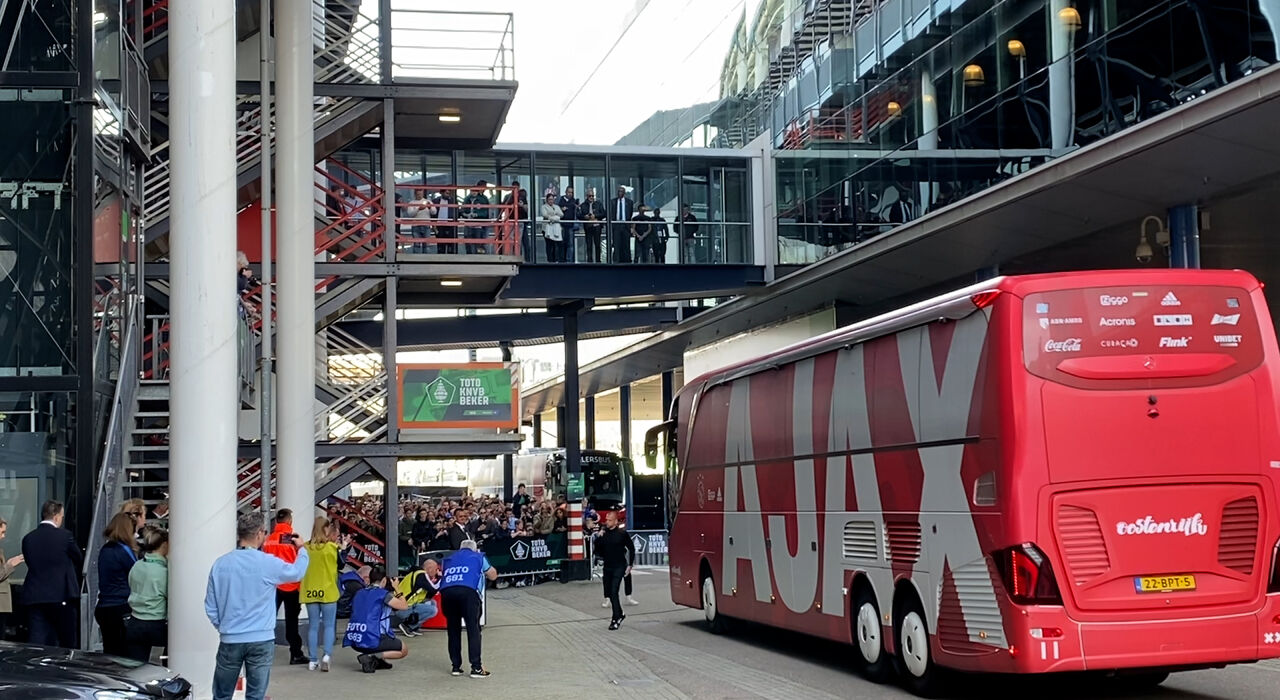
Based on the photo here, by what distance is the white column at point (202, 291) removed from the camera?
41.7 ft

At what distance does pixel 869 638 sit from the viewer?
15125mm

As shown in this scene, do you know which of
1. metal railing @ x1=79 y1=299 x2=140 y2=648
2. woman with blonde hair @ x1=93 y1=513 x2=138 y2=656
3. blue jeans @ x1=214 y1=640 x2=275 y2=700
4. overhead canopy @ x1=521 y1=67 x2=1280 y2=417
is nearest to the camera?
blue jeans @ x1=214 y1=640 x2=275 y2=700

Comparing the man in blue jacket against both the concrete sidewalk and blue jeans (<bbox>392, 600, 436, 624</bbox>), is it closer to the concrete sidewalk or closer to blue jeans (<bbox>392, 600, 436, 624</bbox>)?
the concrete sidewalk

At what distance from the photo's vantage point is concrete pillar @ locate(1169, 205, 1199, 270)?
2325cm

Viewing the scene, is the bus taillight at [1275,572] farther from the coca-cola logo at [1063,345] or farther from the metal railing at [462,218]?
the metal railing at [462,218]

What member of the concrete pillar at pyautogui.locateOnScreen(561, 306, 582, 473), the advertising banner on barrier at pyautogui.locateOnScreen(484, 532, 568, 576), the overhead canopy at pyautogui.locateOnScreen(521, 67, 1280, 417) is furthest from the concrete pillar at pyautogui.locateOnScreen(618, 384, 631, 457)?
the advertising banner on barrier at pyautogui.locateOnScreen(484, 532, 568, 576)

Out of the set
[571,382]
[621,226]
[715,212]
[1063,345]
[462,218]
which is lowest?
[1063,345]

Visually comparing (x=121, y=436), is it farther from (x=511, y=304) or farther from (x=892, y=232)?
(x=511, y=304)

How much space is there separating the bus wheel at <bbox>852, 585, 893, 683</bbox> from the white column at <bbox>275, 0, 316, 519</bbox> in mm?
10138

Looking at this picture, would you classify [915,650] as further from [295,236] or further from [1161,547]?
[295,236]

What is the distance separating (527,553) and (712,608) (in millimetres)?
14216

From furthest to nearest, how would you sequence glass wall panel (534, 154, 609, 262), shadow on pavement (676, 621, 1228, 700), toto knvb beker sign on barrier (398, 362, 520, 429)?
glass wall panel (534, 154, 609, 262) → toto knvb beker sign on barrier (398, 362, 520, 429) → shadow on pavement (676, 621, 1228, 700)

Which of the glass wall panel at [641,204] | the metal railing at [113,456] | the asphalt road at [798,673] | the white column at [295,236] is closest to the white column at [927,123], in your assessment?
the asphalt road at [798,673]

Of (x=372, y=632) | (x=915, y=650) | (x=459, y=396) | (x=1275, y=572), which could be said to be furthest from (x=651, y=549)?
(x=1275, y=572)
